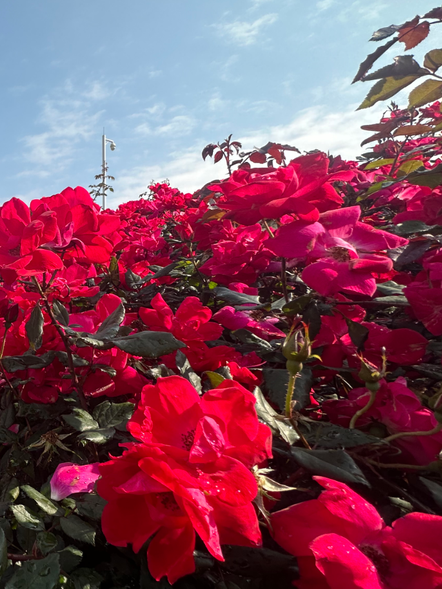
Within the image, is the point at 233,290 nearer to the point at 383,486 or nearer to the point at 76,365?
the point at 76,365

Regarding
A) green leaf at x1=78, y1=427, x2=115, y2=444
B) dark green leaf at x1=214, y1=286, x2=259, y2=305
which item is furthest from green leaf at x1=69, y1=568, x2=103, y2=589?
dark green leaf at x1=214, y1=286, x2=259, y2=305

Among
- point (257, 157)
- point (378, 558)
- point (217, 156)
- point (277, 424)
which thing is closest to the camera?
point (378, 558)

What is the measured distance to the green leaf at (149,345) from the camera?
578mm

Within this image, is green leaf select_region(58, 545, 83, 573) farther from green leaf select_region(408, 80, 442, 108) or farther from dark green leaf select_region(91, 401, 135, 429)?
green leaf select_region(408, 80, 442, 108)

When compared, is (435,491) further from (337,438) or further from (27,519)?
(27,519)

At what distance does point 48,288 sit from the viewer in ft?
2.29

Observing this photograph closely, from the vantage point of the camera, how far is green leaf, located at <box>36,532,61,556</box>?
47 centimetres

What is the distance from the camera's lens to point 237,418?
431mm

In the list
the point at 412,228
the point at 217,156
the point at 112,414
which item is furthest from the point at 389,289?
the point at 217,156

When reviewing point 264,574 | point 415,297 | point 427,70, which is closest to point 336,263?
point 415,297

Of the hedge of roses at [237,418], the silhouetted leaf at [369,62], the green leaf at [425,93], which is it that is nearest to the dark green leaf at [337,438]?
the hedge of roses at [237,418]

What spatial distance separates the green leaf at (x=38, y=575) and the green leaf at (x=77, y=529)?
4 centimetres

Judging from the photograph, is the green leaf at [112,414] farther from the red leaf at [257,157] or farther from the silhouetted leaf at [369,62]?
the red leaf at [257,157]

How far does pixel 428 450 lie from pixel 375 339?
20 centimetres
